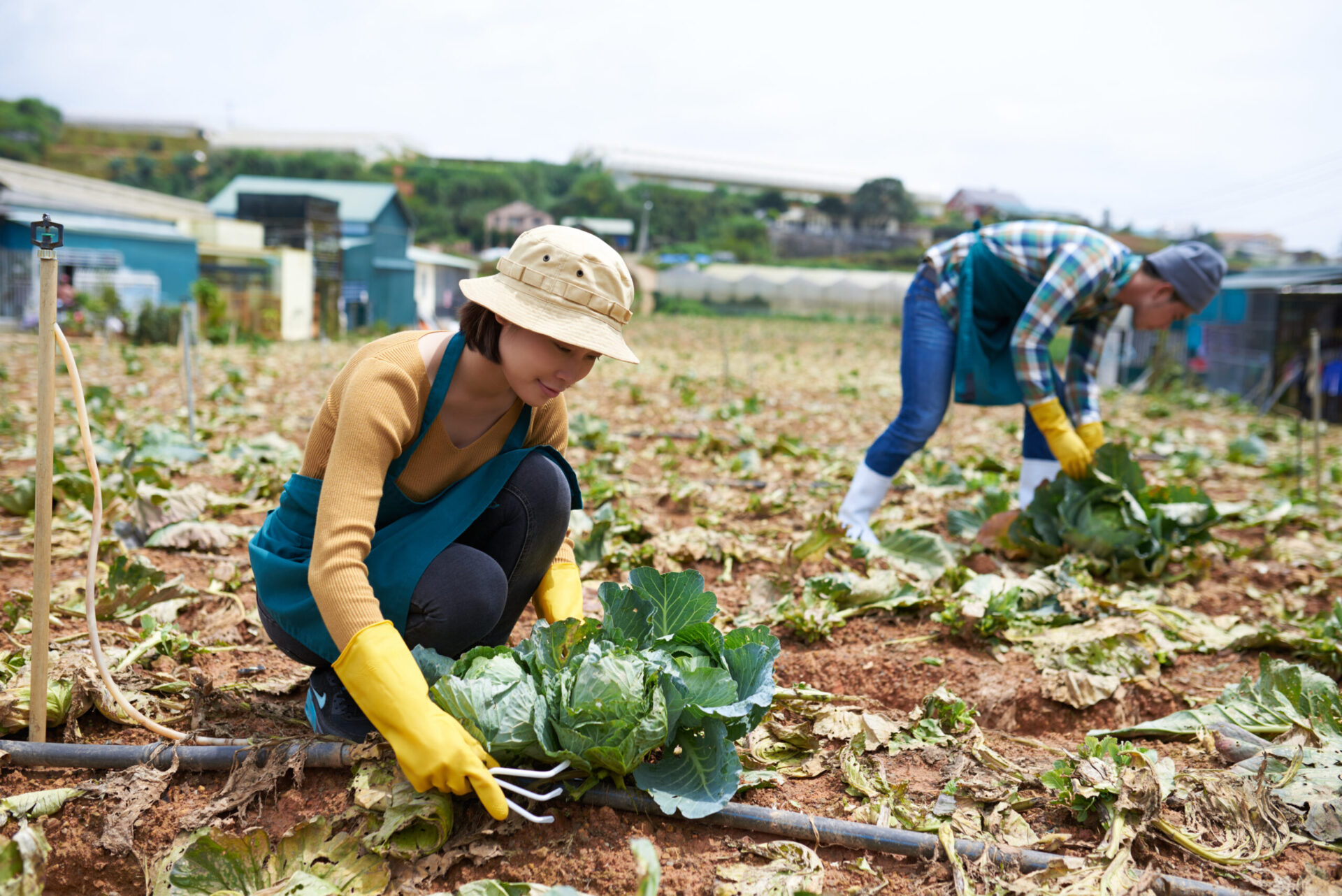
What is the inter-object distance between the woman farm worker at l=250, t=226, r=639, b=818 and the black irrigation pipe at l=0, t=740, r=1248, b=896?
17 cm

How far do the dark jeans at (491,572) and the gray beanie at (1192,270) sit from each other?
243 cm

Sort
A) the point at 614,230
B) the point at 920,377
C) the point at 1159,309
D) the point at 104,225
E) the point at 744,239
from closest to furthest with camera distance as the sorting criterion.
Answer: the point at 1159,309
the point at 920,377
the point at 104,225
the point at 614,230
the point at 744,239

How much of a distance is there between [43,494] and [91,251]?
22.2 m

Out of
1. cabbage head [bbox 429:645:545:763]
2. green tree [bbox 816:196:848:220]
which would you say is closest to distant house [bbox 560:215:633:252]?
green tree [bbox 816:196:848:220]

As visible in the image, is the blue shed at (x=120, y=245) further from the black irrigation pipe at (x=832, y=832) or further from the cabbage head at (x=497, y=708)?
the black irrigation pipe at (x=832, y=832)

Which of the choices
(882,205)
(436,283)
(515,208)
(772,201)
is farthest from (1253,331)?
(772,201)

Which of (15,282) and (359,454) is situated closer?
(359,454)

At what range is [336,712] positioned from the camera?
5.89 feet

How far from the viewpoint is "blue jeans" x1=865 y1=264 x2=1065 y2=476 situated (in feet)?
11.4

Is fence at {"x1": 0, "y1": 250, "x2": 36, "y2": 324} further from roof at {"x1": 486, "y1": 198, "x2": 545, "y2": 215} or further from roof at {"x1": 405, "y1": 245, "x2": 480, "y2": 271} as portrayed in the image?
roof at {"x1": 486, "y1": 198, "x2": 545, "y2": 215}

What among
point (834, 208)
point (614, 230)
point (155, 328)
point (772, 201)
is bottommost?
point (155, 328)

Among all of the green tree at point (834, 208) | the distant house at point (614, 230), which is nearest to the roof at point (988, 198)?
the green tree at point (834, 208)

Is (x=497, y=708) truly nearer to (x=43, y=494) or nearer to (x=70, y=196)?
(x=43, y=494)

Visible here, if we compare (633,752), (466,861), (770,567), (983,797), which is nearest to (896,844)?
(983,797)
